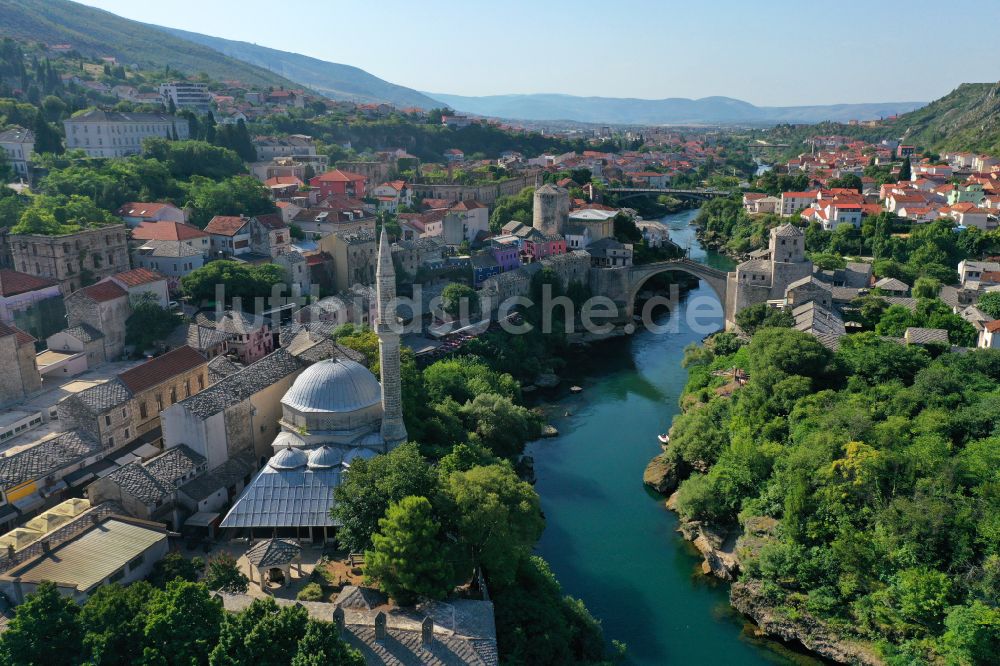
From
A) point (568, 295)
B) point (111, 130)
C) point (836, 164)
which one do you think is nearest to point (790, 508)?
point (568, 295)

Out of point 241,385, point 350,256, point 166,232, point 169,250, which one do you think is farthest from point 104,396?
point 350,256

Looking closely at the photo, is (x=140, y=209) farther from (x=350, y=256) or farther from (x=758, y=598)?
(x=758, y=598)

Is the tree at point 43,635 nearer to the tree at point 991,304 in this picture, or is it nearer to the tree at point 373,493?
the tree at point 373,493

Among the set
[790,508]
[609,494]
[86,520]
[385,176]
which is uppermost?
[385,176]

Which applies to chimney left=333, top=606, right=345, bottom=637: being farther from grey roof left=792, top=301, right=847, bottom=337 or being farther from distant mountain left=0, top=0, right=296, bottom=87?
distant mountain left=0, top=0, right=296, bottom=87

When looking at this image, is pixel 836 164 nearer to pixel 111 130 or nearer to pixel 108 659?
pixel 111 130
